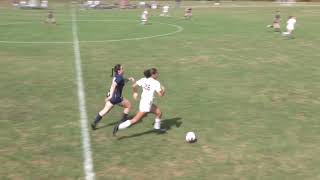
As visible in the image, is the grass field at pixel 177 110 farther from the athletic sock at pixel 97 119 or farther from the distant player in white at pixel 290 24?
the distant player in white at pixel 290 24

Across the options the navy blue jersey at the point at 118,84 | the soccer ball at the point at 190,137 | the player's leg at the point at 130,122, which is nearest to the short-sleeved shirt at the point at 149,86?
the player's leg at the point at 130,122

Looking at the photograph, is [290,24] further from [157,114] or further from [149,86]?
[149,86]

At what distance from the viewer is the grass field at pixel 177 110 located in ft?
39.0

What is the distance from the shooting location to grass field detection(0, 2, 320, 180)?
11.9 meters

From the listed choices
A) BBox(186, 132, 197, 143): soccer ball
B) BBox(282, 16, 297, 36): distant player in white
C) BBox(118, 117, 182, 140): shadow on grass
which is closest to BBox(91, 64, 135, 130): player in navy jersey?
BBox(118, 117, 182, 140): shadow on grass

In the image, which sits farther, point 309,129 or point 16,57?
point 16,57

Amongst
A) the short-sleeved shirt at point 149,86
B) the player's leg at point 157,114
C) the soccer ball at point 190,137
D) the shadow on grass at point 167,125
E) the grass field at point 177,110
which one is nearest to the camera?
A: the grass field at point 177,110

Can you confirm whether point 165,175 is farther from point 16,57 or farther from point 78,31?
point 78,31

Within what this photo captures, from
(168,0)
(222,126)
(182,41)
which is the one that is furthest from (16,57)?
(168,0)

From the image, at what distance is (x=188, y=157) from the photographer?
488 inches

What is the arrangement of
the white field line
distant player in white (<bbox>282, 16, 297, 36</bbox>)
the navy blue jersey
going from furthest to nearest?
distant player in white (<bbox>282, 16, 297, 36</bbox>), the navy blue jersey, the white field line

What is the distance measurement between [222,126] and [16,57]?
51.7 ft

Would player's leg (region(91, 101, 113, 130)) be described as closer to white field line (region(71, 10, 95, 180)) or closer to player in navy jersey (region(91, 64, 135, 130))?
player in navy jersey (region(91, 64, 135, 130))

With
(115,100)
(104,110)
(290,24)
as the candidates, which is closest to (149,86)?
(115,100)
